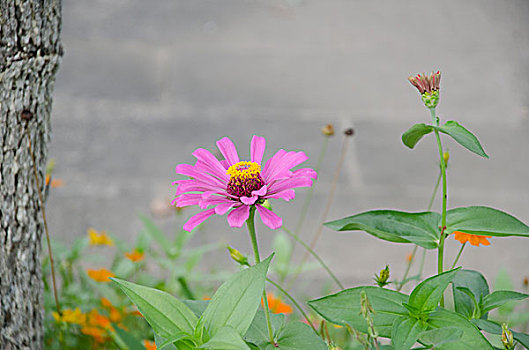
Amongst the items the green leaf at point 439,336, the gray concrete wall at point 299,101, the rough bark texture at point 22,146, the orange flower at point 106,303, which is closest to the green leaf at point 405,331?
the green leaf at point 439,336

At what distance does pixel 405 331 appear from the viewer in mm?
507

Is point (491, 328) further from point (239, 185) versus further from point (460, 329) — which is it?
point (239, 185)

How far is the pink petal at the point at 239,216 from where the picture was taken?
493mm

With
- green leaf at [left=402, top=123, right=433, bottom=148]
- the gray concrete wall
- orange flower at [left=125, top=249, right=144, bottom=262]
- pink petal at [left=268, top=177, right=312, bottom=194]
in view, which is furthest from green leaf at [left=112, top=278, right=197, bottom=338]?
the gray concrete wall

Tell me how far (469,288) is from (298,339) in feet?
0.63

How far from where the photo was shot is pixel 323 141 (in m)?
1.87

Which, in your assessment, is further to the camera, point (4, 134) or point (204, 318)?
point (4, 134)

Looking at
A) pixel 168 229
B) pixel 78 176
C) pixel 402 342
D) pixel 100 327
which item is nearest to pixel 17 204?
pixel 100 327

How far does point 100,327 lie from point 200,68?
141 centimetres

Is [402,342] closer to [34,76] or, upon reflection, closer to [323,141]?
[34,76]

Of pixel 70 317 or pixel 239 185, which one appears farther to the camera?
pixel 70 317

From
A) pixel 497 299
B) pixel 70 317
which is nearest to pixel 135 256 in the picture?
pixel 70 317

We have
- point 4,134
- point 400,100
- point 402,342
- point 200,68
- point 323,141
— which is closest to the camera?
point 402,342

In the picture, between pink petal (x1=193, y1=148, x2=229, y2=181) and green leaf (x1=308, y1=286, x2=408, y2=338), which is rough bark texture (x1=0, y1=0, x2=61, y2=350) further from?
green leaf (x1=308, y1=286, x2=408, y2=338)
